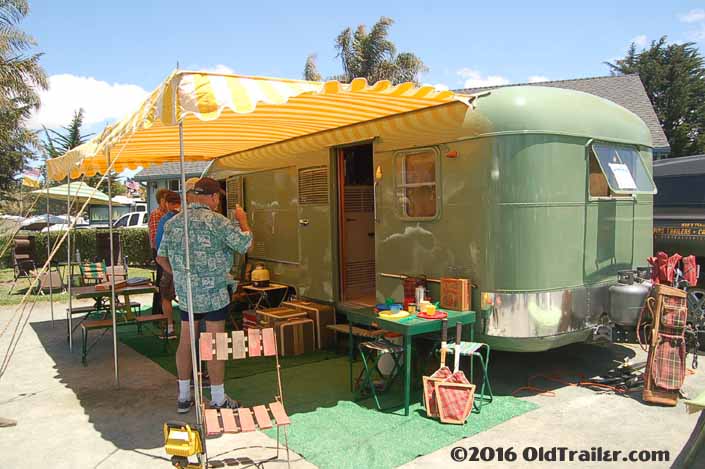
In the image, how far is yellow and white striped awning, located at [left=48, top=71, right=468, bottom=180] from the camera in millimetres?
3465

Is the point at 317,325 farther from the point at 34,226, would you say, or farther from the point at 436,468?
the point at 34,226

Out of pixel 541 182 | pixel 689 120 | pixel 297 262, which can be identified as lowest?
pixel 297 262

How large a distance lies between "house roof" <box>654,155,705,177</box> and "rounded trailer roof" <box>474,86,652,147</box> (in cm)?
249

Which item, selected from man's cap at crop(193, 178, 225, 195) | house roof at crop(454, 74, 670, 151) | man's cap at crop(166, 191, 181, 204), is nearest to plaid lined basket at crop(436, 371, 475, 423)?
man's cap at crop(193, 178, 225, 195)

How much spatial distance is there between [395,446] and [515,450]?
0.81m

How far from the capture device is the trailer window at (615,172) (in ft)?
16.4

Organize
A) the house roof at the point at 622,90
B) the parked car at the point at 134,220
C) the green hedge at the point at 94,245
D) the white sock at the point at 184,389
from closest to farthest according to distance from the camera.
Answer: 1. the white sock at the point at 184,389
2. the house roof at the point at 622,90
3. the green hedge at the point at 94,245
4. the parked car at the point at 134,220

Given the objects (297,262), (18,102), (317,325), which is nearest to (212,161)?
(297,262)

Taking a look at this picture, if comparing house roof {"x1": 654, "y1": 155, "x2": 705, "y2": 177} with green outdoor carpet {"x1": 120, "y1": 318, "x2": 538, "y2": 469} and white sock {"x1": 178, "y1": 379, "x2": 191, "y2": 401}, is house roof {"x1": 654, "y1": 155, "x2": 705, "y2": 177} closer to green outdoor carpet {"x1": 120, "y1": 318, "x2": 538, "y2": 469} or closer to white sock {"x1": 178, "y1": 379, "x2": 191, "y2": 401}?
green outdoor carpet {"x1": 120, "y1": 318, "x2": 538, "y2": 469}

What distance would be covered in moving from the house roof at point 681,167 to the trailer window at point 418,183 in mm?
3979

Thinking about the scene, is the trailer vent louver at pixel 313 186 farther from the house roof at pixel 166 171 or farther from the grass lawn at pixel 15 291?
the house roof at pixel 166 171

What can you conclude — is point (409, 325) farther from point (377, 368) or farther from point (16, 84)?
point (16, 84)

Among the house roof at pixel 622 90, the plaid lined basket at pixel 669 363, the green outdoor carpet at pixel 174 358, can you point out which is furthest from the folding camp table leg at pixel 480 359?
the house roof at pixel 622 90

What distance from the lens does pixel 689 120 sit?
1049 inches
